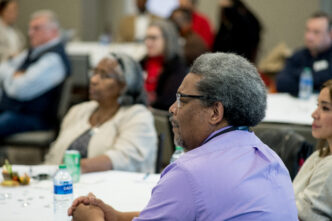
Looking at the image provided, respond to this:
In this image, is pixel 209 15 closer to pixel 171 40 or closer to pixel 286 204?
pixel 171 40

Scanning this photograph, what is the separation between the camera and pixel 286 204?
170cm

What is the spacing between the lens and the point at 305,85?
500 centimetres

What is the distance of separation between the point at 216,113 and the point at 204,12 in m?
8.74

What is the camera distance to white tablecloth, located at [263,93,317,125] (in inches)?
157

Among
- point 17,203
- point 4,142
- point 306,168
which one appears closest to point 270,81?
point 4,142

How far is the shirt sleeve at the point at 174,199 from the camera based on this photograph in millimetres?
1582

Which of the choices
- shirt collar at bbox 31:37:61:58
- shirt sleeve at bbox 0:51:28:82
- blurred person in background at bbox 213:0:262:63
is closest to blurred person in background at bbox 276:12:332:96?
blurred person in background at bbox 213:0:262:63

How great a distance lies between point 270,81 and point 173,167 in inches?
237

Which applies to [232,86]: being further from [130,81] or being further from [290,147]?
[130,81]

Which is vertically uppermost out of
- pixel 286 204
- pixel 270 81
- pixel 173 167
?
pixel 173 167

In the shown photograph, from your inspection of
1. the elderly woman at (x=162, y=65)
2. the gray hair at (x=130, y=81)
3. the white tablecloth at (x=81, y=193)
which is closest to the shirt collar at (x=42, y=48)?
the elderly woman at (x=162, y=65)

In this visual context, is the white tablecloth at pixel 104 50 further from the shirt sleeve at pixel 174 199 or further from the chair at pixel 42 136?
the shirt sleeve at pixel 174 199

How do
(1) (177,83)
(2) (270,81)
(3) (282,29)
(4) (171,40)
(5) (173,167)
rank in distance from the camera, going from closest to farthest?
(5) (173,167)
(1) (177,83)
(4) (171,40)
(2) (270,81)
(3) (282,29)

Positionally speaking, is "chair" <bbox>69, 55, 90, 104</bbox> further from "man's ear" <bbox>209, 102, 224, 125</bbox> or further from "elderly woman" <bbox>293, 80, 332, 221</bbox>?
"man's ear" <bbox>209, 102, 224, 125</bbox>
